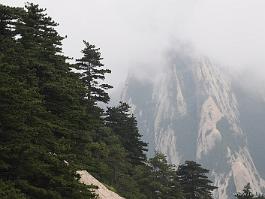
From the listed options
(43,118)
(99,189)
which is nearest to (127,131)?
(99,189)

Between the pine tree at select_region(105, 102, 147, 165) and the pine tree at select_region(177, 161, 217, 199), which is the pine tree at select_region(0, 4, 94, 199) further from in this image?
the pine tree at select_region(177, 161, 217, 199)

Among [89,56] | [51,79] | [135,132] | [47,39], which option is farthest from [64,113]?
[135,132]

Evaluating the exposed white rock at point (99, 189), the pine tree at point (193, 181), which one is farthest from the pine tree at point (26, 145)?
the pine tree at point (193, 181)

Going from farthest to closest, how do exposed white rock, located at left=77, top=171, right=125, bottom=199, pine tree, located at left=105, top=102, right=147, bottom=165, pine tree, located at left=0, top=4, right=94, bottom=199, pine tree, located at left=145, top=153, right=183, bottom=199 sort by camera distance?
pine tree, located at left=105, top=102, right=147, bottom=165 → pine tree, located at left=145, top=153, right=183, bottom=199 → exposed white rock, located at left=77, top=171, right=125, bottom=199 → pine tree, located at left=0, top=4, right=94, bottom=199

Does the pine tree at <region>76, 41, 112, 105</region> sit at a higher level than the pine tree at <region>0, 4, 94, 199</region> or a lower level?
higher

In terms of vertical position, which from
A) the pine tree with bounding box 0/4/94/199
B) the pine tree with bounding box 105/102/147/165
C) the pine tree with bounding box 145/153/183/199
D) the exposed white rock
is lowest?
the pine tree with bounding box 0/4/94/199

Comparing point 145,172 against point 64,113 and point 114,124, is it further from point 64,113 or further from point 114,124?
point 64,113

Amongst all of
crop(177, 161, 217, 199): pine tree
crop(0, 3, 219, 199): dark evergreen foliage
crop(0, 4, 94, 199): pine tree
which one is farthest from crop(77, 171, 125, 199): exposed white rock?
crop(177, 161, 217, 199): pine tree

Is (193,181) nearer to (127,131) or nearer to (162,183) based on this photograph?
(162,183)

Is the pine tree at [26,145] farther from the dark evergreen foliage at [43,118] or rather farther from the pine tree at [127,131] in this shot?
the pine tree at [127,131]

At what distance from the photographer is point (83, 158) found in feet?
120

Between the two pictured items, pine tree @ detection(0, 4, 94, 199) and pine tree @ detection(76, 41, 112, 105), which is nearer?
pine tree @ detection(0, 4, 94, 199)

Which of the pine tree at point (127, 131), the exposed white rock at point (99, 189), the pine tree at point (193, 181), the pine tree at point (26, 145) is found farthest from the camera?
the pine tree at point (127, 131)

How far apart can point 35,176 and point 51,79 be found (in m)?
10.9
